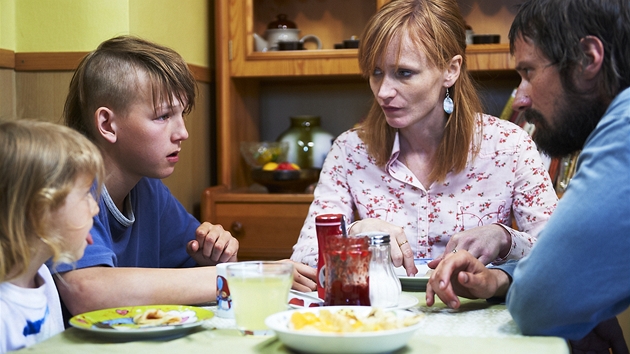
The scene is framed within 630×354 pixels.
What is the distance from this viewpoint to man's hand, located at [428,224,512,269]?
1471mm

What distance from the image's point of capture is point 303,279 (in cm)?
134

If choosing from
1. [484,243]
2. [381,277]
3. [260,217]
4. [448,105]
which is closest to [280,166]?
[260,217]

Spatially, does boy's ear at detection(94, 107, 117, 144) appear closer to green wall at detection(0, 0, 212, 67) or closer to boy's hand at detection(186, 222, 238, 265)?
boy's hand at detection(186, 222, 238, 265)

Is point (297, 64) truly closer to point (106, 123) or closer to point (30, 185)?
point (106, 123)

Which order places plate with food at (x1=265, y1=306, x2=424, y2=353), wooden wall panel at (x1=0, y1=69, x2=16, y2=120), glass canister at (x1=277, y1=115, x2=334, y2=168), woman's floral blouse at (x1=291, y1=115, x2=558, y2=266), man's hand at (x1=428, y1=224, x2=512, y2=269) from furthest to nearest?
glass canister at (x1=277, y1=115, x2=334, y2=168)
wooden wall panel at (x1=0, y1=69, x2=16, y2=120)
woman's floral blouse at (x1=291, y1=115, x2=558, y2=266)
man's hand at (x1=428, y1=224, x2=512, y2=269)
plate with food at (x1=265, y1=306, x2=424, y2=353)

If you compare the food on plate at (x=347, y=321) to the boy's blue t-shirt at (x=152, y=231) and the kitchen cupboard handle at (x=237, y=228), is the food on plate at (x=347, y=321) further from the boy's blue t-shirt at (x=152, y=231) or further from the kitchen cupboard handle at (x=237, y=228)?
the kitchen cupboard handle at (x=237, y=228)

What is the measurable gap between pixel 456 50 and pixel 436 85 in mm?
112

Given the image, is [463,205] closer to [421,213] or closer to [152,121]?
[421,213]

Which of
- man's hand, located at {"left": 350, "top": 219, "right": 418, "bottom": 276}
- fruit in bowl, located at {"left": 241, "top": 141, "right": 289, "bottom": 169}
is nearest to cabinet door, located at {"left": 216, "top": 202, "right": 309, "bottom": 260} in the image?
fruit in bowl, located at {"left": 241, "top": 141, "right": 289, "bottom": 169}

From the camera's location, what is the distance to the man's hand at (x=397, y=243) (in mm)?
1394

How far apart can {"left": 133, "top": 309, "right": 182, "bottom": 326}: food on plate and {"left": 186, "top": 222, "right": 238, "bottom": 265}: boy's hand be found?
1.50 ft

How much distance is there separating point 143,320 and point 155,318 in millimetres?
20

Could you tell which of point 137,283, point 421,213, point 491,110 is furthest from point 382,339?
point 491,110

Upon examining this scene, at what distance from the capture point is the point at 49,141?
3.52 feet
